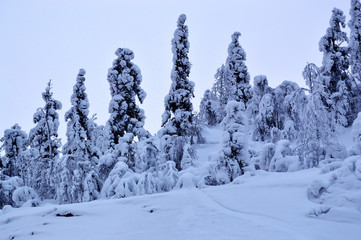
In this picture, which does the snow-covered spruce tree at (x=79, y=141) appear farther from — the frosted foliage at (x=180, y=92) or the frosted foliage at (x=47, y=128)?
the frosted foliage at (x=180, y=92)

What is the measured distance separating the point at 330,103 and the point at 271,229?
8569 mm

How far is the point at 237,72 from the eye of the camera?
33.1 metres

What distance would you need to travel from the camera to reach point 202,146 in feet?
96.7

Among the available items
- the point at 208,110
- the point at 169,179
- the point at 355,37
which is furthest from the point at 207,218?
the point at 208,110

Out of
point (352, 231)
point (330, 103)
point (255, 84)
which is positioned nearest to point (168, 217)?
point (352, 231)

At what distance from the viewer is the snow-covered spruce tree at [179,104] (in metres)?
23.2

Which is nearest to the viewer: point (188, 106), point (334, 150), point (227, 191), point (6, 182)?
point (227, 191)

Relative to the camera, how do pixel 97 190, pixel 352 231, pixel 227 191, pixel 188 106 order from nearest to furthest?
pixel 352 231 → pixel 227 191 → pixel 97 190 → pixel 188 106

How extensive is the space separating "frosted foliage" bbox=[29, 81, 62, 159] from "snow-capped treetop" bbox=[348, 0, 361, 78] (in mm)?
26127

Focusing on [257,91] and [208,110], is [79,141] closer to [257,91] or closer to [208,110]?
[257,91]

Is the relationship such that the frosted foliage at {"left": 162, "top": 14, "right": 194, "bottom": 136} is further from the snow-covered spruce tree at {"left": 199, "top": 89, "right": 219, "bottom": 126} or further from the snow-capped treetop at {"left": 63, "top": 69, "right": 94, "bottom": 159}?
the snow-covered spruce tree at {"left": 199, "top": 89, "right": 219, "bottom": 126}

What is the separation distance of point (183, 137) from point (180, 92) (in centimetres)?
449

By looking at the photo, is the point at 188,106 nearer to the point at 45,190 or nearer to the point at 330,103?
the point at 45,190

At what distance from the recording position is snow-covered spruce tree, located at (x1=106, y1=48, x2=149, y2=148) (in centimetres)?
2197
